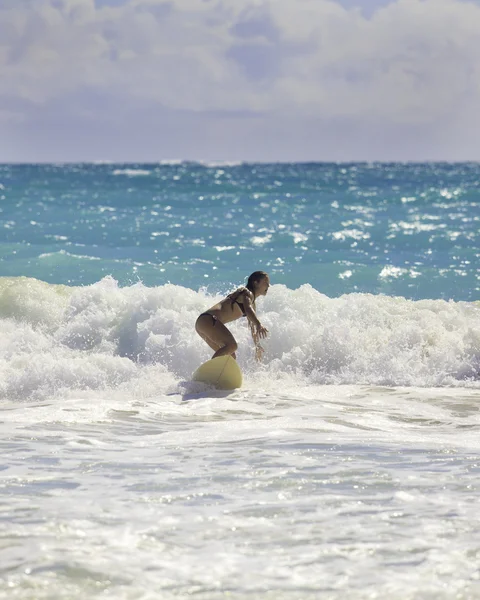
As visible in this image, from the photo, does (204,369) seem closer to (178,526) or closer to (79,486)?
(79,486)

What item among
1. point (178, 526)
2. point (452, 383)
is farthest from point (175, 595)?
point (452, 383)

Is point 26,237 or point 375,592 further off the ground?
point 26,237

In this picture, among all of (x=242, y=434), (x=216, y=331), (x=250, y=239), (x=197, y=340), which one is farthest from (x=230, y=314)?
(x=250, y=239)

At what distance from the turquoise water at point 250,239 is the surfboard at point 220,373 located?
678cm

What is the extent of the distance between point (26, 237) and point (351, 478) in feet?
59.8

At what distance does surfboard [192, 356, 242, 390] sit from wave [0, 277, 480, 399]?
503 mm

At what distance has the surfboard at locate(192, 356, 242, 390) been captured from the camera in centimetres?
952

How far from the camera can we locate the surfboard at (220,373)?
31.2 feet

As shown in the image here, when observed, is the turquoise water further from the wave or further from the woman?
the woman

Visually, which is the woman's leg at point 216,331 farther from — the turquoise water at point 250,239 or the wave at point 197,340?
the turquoise water at point 250,239

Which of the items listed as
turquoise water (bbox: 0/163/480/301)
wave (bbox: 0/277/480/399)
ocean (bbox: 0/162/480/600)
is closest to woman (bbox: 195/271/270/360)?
ocean (bbox: 0/162/480/600)

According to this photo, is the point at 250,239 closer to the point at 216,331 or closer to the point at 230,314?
the point at 230,314

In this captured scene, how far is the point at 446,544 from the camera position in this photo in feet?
16.3

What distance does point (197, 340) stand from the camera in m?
11.1
